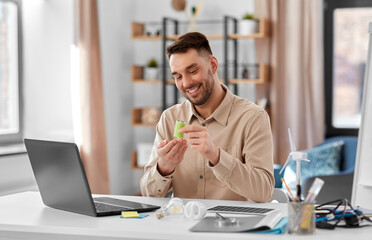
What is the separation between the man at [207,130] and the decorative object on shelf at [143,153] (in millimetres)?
2978

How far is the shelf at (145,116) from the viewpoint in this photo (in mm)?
5547

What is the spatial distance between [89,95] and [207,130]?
8.84 ft

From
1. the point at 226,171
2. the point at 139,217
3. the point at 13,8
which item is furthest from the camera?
the point at 13,8

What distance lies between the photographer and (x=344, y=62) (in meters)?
5.30

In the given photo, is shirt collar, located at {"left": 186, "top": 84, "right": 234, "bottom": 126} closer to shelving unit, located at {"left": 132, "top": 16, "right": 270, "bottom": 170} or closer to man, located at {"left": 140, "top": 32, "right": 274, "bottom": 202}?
man, located at {"left": 140, "top": 32, "right": 274, "bottom": 202}

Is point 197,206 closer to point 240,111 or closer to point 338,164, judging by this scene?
point 240,111

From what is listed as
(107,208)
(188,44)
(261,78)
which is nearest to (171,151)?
(107,208)

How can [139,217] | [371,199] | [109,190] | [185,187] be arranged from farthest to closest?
[109,190], [371,199], [185,187], [139,217]

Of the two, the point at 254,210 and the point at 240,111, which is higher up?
the point at 240,111

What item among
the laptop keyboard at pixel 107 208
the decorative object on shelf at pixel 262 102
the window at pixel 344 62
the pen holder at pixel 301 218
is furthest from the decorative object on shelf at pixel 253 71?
the pen holder at pixel 301 218

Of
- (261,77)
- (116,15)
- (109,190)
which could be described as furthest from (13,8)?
(261,77)

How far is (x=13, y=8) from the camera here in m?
4.55

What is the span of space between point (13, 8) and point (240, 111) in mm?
2739

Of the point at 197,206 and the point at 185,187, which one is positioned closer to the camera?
the point at 197,206
